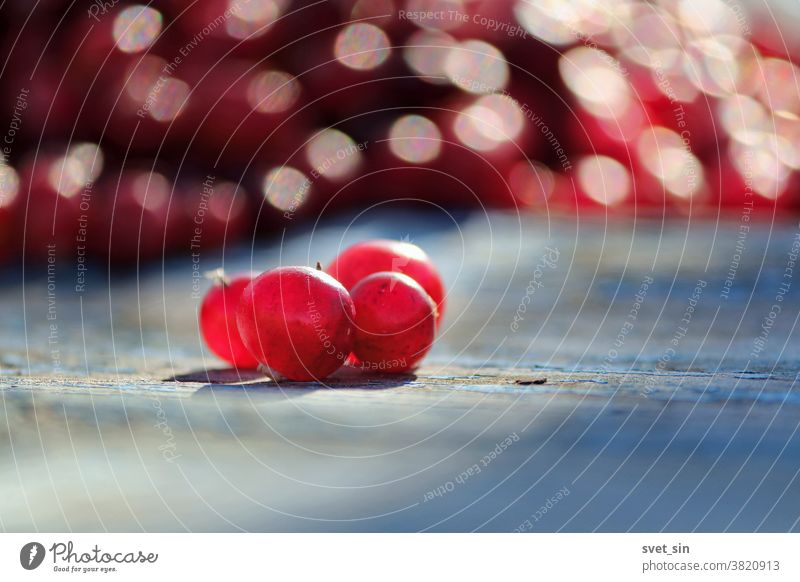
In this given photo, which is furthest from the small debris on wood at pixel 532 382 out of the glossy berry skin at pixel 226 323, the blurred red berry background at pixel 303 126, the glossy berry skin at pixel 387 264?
the blurred red berry background at pixel 303 126

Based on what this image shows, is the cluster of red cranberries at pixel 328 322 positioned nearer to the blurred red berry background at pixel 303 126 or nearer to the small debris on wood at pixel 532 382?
the small debris on wood at pixel 532 382

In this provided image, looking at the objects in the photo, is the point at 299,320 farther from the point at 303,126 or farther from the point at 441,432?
the point at 303,126

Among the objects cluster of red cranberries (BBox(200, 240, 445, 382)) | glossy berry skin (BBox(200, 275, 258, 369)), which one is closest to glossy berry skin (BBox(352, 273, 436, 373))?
cluster of red cranberries (BBox(200, 240, 445, 382))

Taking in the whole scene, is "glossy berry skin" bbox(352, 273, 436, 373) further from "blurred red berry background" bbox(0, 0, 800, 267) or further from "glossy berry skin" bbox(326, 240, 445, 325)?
"blurred red berry background" bbox(0, 0, 800, 267)

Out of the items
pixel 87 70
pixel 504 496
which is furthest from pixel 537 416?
pixel 87 70

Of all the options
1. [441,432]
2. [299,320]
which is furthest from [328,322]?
[441,432]

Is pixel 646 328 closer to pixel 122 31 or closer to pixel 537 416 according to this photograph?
pixel 537 416
